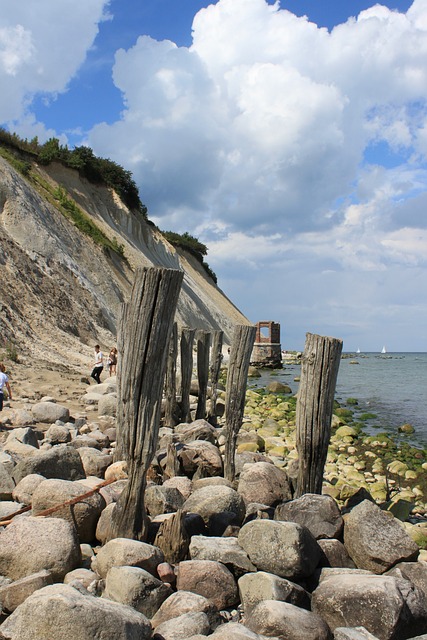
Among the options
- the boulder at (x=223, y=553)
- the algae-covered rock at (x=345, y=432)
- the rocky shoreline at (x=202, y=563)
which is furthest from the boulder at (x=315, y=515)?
the algae-covered rock at (x=345, y=432)

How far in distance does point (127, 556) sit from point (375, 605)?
216cm

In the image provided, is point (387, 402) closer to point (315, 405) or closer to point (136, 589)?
point (315, 405)

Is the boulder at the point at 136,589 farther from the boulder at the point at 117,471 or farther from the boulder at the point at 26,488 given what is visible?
the boulder at the point at 117,471

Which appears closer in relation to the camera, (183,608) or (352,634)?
(352,634)

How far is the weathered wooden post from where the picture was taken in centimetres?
721

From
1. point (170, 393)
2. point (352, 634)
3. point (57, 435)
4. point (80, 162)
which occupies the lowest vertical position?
point (352, 634)

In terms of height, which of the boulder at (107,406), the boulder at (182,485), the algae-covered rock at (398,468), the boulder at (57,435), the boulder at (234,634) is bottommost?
the algae-covered rock at (398,468)

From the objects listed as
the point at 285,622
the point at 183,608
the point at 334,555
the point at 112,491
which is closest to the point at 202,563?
the point at 183,608

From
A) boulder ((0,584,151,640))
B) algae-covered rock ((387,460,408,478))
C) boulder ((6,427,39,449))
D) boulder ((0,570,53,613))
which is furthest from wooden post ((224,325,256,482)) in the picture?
boulder ((0,584,151,640))

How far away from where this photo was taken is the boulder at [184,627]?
419 cm

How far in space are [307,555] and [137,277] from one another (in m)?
3.22

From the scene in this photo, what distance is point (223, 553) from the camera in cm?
550

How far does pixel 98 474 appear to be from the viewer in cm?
834

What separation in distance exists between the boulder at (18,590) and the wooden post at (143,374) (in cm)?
112
